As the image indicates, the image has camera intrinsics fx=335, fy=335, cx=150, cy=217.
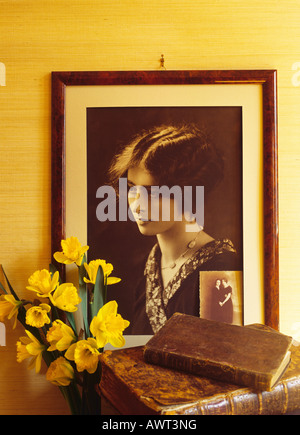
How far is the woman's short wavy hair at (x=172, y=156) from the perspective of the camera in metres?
0.82

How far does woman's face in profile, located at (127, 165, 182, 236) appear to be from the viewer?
0.82 meters

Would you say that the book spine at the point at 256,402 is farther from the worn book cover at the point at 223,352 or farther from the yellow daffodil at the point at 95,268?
the yellow daffodil at the point at 95,268

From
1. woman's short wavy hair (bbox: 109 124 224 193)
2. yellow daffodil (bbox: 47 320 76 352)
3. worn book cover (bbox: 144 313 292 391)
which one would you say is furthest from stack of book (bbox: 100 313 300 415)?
woman's short wavy hair (bbox: 109 124 224 193)

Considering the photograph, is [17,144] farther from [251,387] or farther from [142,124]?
[251,387]

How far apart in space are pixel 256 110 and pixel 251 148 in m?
0.09

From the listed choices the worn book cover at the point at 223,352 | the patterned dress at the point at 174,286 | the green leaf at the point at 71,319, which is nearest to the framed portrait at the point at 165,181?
the patterned dress at the point at 174,286

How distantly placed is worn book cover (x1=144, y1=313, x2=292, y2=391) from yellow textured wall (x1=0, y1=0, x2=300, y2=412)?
0.31m

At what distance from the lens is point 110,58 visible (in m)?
0.83

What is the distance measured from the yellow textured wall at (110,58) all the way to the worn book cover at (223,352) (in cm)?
31

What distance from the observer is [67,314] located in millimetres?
752

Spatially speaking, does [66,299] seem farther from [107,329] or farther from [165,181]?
[165,181]

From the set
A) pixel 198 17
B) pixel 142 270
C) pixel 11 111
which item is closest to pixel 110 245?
pixel 142 270

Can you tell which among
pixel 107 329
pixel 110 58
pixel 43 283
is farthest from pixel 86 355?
pixel 110 58
